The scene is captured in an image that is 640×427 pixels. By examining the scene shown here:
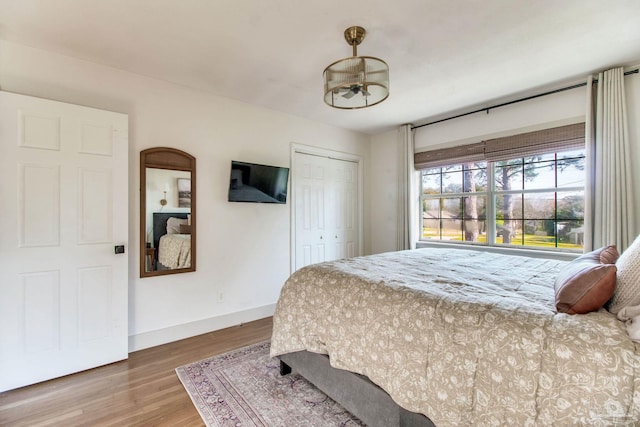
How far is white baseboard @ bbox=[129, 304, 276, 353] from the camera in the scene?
267 centimetres

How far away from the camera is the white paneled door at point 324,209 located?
3.97 meters

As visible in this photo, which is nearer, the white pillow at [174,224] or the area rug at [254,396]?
the area rug at [254,396]

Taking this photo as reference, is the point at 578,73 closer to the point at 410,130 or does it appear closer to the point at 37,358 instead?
the point at 410,130

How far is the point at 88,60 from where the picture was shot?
245 centimetres

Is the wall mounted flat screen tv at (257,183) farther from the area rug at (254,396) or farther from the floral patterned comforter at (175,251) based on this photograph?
the area rug at (254,396)

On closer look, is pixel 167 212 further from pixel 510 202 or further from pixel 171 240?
pixel 510 202

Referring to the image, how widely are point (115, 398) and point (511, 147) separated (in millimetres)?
4383

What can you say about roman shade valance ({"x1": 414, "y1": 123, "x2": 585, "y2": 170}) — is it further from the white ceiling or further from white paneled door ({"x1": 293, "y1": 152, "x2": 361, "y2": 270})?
white paneled door ({"x1": 293, "y1": 152, "x2": 361, "y2": 270})

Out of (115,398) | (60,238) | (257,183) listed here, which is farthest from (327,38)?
(115,398)

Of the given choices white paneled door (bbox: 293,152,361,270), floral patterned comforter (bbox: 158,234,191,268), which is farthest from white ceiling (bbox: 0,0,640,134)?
floral patterned comforter (bbox: 158,234,191,268)

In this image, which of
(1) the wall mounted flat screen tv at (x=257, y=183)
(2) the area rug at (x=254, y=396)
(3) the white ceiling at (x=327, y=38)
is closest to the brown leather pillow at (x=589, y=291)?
(2) the area rug at (x=254, y=396)

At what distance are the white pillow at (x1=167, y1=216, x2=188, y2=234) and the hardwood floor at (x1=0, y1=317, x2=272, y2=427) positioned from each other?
1131 mm

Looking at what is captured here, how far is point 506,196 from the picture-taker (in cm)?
352

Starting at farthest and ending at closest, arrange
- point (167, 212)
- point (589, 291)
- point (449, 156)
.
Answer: point (449, 156)
point (167, 212)
point (589, 291)
